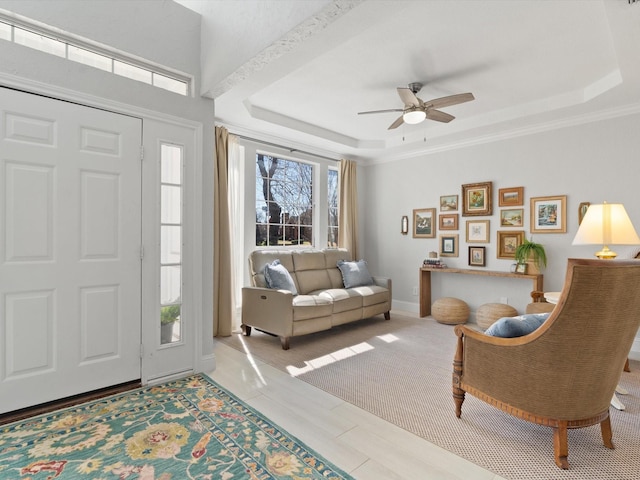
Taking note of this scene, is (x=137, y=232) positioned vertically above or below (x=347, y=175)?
below

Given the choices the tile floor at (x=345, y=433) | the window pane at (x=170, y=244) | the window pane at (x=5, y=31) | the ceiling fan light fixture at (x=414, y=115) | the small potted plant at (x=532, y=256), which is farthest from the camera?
the small potted plant at (x=532, y=256)

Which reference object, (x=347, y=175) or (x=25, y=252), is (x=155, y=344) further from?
(x=347, y=175)

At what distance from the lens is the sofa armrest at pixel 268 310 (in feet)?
12.4

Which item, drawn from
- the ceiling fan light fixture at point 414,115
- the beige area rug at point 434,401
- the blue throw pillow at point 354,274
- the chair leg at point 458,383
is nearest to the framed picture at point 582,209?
the beige area rug at point 434,401

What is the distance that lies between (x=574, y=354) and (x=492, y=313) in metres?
2.84

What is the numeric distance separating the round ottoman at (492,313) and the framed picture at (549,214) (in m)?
1.05

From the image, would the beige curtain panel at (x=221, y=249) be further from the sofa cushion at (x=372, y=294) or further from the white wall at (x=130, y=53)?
the sofa cushion at (x=372, y=294)

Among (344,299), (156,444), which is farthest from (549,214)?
(156,444)

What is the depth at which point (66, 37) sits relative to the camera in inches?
95.4

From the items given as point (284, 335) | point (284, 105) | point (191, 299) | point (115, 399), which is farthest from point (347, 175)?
point (115, 399)

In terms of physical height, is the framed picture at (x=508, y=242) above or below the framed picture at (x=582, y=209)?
below

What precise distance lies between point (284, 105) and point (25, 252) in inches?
117

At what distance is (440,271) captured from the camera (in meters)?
5.16

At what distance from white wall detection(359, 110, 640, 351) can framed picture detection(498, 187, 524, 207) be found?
0.20 feet
